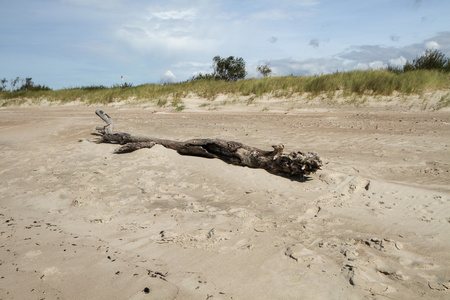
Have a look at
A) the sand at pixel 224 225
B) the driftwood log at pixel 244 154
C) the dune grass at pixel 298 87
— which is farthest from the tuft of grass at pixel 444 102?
the driftwood log at pixel 244 154

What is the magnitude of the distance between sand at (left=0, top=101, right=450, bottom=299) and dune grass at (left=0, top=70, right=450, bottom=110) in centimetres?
576

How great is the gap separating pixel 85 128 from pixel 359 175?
721cm

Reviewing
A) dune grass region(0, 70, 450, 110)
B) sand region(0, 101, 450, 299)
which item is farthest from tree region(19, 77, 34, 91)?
sand region(0, 101, 450, 299)

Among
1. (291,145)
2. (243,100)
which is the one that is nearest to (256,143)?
(291,145)

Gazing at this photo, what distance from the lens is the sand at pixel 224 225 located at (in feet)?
7.44

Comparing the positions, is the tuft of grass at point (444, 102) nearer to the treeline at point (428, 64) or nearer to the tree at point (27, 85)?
the treeline at point (428, 64)

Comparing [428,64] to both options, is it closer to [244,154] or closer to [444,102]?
[444,102]

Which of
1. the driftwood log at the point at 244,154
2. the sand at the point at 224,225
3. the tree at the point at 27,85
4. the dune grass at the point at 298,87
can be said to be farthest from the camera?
the tree at the point at 27,85

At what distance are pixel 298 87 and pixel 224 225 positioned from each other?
1079 cm

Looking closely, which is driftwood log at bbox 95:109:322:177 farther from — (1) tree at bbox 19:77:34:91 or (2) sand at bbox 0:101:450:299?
(1) tree at bbox 19:77:34:91

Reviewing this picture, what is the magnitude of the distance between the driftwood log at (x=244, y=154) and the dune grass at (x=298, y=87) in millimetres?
7005

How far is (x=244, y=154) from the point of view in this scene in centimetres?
488

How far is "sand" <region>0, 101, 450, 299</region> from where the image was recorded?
2268mm

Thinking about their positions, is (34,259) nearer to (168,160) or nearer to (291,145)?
(168,160)
